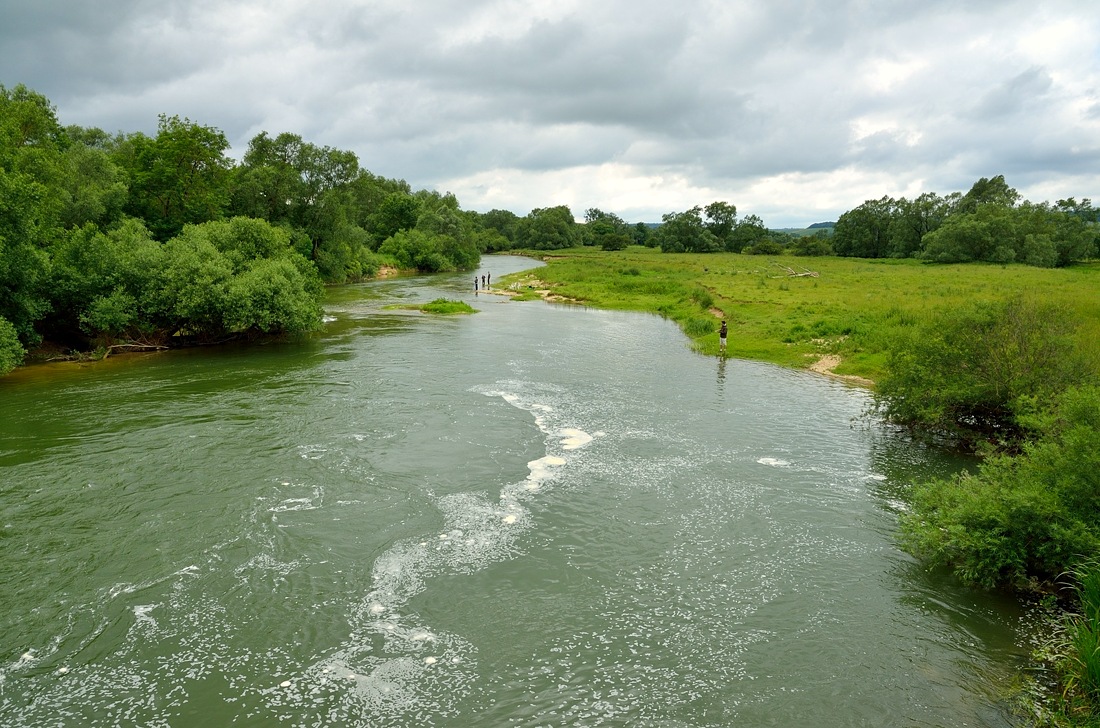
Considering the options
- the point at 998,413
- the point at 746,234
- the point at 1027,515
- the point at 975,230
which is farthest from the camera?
the point at 746,234

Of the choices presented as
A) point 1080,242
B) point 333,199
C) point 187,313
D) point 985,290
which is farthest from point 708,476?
point 1080,242

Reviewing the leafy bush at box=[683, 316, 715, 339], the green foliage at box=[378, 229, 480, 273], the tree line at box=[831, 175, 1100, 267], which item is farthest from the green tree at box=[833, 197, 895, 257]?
the leafy bush at box=[683, 316, 715, 339]

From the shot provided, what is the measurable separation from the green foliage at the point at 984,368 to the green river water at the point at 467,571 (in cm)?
178

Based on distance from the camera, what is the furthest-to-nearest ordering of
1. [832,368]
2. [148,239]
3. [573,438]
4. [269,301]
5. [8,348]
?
[148,239] → [269,301] → [832,368] → [8,348] → [573,438]

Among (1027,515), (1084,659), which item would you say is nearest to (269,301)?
(1027,515)

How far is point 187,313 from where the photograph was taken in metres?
37.3

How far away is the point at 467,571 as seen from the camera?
1435cm

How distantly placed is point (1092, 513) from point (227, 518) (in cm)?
1971

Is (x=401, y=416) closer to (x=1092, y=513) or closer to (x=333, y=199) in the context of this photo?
(x=1092, y=513)

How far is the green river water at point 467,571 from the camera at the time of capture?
1064 cm

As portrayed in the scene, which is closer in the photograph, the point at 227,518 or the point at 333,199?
the point at 227,518

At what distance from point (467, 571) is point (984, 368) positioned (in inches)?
770

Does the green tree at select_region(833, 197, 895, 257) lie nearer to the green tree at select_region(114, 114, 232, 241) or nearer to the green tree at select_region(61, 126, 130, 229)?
the green tree at select_region(114, 114, 232, 241)

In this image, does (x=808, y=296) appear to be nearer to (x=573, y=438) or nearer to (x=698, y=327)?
(x=698, y=327)
